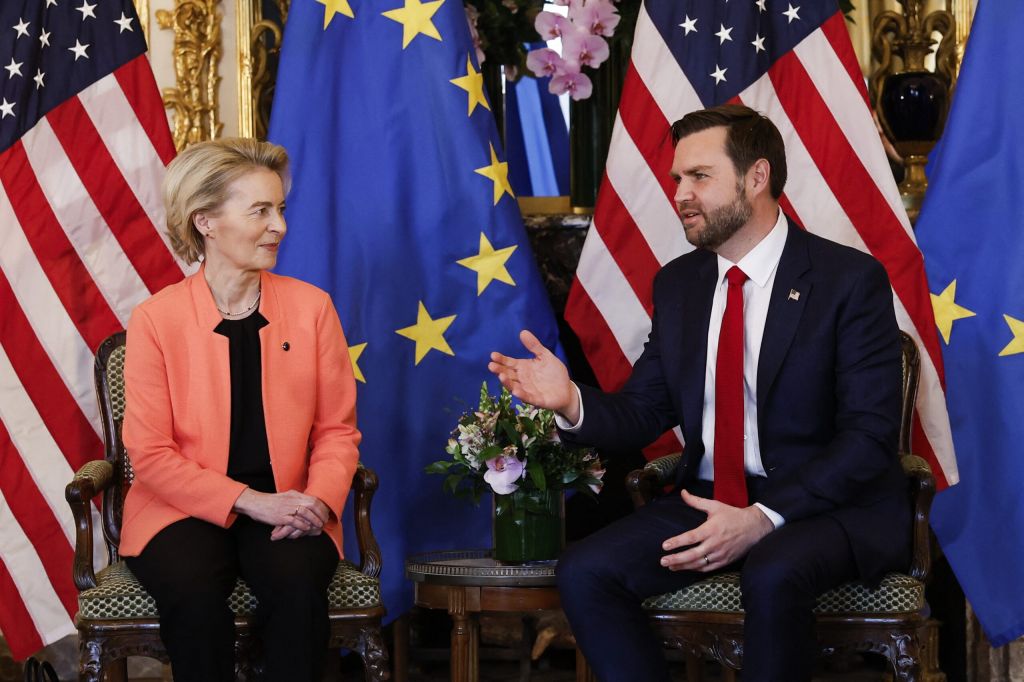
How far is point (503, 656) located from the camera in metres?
4.49

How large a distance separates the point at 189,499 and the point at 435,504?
3.53ft

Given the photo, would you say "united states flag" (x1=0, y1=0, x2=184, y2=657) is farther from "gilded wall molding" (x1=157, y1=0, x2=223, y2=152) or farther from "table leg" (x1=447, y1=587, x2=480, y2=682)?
"table leg" (x1=447, y1=587, x2=480, y2=682)

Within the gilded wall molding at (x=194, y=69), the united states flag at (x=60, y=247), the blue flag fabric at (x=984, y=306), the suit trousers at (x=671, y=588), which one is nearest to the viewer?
the suit trousers at (x=671, y=588)

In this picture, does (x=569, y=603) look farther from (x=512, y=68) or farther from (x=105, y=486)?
(x=512, y=68)

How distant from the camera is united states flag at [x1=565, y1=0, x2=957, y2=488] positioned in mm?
3771

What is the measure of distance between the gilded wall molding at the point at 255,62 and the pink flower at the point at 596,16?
1.04 metres

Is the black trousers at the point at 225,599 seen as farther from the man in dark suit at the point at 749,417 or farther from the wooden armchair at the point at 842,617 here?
the wooden armchair at the point at 842,617

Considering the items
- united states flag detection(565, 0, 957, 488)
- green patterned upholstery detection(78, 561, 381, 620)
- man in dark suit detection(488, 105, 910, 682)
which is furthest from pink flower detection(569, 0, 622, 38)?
green patterned upholstery detection(78, 561, 381, 620)

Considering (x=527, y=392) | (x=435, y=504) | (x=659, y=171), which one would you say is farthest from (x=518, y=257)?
(x=527, y=392)

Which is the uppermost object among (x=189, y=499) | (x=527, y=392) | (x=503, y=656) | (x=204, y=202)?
(x=204, y=202)

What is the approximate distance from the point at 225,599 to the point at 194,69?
2.24 m

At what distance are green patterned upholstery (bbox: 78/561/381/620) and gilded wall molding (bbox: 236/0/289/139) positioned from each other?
6.40ft

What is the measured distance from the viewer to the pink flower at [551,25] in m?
4.11

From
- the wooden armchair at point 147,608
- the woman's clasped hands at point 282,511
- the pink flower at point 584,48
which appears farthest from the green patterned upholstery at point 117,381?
the pink flower at point 584,48
